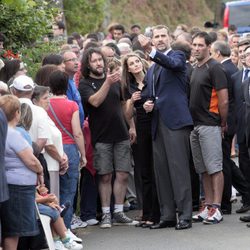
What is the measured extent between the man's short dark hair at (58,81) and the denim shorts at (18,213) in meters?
Result: 2.03

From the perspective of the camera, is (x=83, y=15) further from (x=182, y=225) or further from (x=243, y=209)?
(x=182, y=225)

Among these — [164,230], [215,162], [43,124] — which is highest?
[43,124]

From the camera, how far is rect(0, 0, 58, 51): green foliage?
13.2m

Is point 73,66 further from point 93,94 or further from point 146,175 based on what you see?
point 146,175

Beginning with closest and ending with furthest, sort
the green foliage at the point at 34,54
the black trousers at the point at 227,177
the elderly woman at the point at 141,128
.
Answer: the elderly woman at the point at 141,128 < the black trousers at the point at 227,177 < the green foliage at the point at 34,54

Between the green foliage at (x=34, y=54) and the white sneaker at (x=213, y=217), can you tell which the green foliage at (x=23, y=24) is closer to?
the green foliage at (x=34, y=54)

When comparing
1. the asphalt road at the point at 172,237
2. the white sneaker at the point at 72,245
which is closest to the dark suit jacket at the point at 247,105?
the asphalt road at the point at 172,237

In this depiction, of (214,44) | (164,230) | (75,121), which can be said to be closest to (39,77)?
(75,121)

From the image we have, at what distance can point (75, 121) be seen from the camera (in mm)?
11062

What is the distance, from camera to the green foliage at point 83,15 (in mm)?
23806

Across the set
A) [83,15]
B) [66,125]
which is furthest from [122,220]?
[83,15]

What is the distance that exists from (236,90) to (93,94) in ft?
6.64

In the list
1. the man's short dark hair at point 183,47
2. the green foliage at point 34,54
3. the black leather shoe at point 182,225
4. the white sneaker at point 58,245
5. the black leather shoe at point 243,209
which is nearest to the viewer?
the white sneaker at point 58,245

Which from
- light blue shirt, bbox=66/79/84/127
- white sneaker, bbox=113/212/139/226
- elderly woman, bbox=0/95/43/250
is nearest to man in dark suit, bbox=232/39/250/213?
white sneaker, bbox=113/212/139/226
